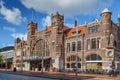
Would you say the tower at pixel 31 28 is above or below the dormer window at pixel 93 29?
above

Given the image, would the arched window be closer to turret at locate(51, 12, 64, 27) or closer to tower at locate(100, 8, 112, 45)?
tower at locate(100, 8, 112, 45)

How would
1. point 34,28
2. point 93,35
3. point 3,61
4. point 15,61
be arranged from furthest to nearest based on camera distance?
point 3,61
point 15,61
point 34,28
point 93,35

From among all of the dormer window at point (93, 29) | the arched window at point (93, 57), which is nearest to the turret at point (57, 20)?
the dormer window at point (93, 29)

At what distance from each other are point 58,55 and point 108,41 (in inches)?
649

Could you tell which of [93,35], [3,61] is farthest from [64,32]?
[3,61]

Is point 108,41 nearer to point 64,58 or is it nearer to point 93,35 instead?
point 93,35

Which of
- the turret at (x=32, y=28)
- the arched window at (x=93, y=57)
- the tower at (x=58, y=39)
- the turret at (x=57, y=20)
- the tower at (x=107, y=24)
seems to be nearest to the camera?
the tower at (x=107, y=24)

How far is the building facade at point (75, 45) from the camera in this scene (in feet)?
169

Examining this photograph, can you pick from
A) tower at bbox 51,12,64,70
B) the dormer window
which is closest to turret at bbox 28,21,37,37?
tower at bbox 51,12,64,70

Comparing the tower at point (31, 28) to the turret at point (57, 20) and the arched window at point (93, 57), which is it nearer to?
the turret at point (57, 20)

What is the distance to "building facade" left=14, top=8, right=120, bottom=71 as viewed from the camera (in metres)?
51.6

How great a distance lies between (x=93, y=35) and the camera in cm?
5475

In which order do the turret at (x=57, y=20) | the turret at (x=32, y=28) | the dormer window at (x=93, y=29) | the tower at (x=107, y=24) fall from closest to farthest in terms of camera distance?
the tower at (x=107, y=24) < the dormer window at (x=93, y=29) < the turret at (x=57, y=20) < the turret at (x=32, y=28)

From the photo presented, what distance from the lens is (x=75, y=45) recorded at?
59.5 m
